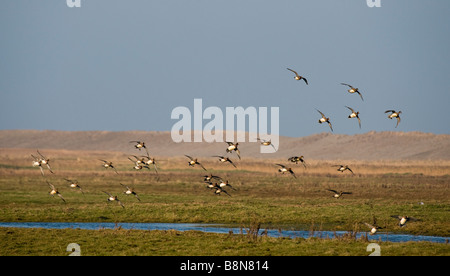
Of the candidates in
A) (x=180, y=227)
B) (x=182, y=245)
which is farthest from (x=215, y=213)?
(x=182, y=245)

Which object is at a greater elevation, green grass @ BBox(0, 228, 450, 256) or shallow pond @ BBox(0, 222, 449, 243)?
shallow pond @ BBox(0, 222, 449, 243)

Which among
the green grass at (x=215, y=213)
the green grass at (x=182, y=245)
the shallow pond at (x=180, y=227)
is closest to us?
the green grass at (x=182, y=245)

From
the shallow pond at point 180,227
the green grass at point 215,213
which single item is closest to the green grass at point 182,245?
the green grass at point 215,213

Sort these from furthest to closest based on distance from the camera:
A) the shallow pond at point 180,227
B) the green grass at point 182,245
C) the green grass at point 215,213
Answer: the shallow pond at point 180,227
the green grass at point 215,213
the green grass at point 182,245

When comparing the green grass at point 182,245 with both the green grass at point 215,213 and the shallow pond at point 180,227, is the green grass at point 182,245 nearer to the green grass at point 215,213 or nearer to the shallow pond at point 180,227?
the green grass at point 215,213

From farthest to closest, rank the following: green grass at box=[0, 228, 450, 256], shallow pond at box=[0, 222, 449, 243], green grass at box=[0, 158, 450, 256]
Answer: shallow pond at box=[0, 222, 449, 243]
green grass at box=[0, 158, 450, 256]
green grass at box=[0, 228, 450, 256]

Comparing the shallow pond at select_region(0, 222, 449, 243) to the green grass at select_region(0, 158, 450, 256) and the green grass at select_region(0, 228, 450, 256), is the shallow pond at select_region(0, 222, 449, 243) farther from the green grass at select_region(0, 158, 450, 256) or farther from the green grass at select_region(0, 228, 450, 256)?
the green grass at select_region(0, 228, 450, 256)

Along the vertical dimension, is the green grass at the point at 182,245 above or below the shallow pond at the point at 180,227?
below

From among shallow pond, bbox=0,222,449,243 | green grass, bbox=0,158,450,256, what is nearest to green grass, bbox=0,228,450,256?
green grass, bbox=0,158,450,256

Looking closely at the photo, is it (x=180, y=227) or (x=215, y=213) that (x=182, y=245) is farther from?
(x=215, y=213)

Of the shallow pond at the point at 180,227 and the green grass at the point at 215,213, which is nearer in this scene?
the green grass at the point at 215,213
